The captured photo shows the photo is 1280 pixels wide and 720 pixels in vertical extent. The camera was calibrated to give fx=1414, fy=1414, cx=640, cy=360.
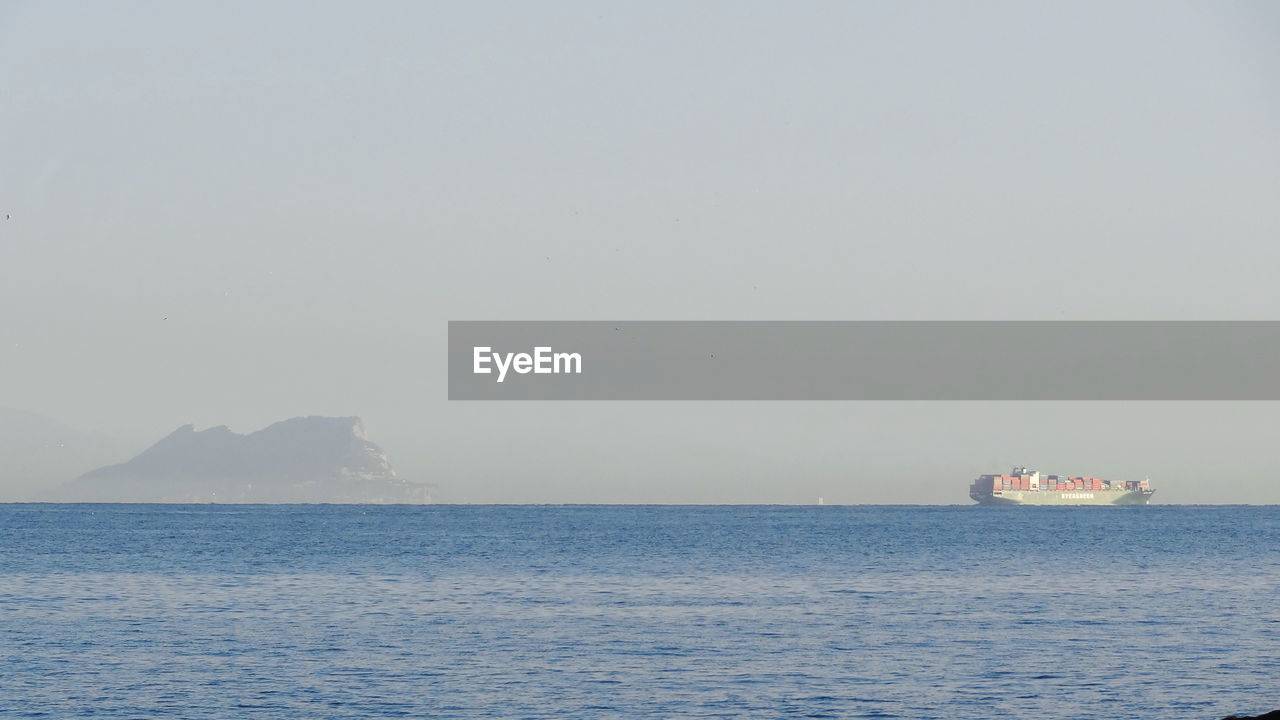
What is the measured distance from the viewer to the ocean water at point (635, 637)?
39969mm

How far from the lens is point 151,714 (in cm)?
3791

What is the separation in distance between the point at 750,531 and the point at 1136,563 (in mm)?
77262

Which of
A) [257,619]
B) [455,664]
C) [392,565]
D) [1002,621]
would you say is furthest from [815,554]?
[455,664]

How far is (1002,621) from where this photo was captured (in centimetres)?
5903

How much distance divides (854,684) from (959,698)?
3379 mm

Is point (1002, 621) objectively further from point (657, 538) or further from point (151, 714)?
point (657, 538)

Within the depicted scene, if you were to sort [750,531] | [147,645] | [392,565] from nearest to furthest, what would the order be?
[147,645] < [392,565] < [750,531]

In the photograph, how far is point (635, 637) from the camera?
173 ft

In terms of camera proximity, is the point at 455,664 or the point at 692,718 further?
the point at 455,664

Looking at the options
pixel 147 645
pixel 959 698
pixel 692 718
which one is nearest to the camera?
pixel 692 718

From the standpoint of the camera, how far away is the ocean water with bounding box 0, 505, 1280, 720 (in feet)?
131

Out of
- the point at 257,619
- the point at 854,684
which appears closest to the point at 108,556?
the point at 257,619

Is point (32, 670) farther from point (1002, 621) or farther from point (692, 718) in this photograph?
point (1002, 621)

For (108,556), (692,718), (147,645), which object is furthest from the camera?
(108,556)
